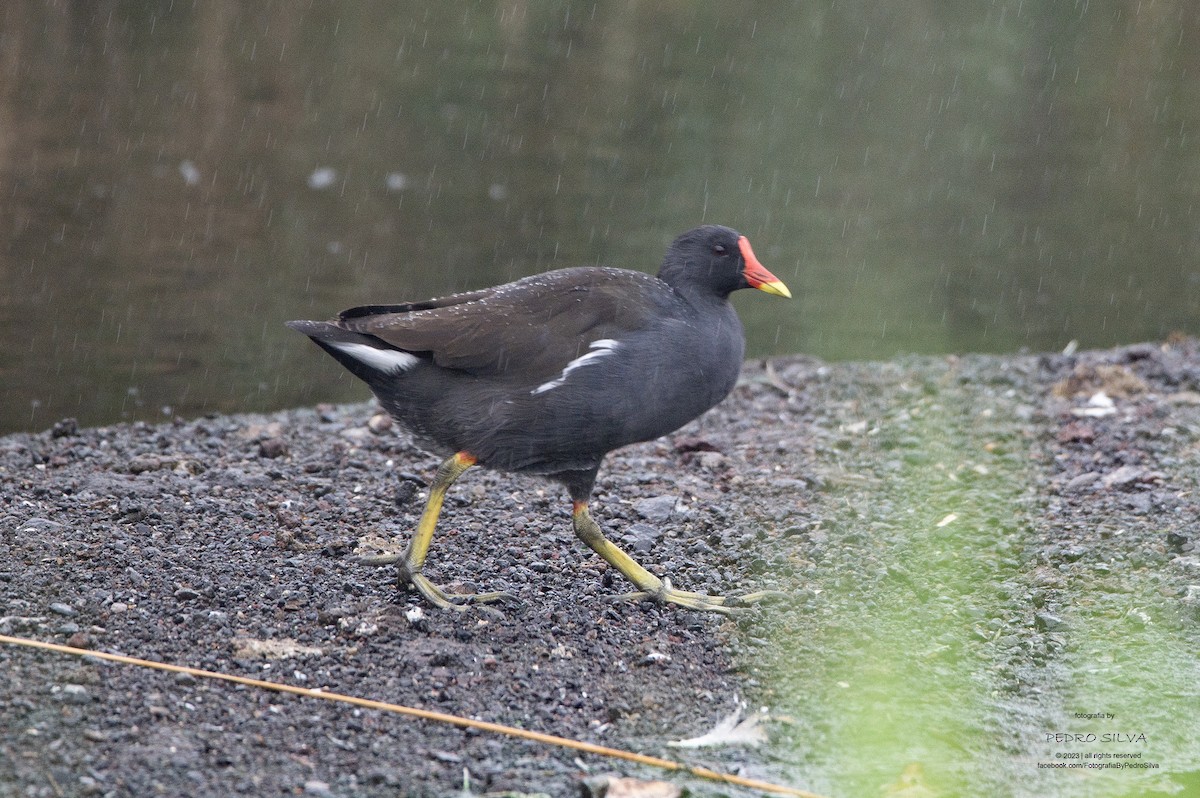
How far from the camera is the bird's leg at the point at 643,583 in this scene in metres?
4.61

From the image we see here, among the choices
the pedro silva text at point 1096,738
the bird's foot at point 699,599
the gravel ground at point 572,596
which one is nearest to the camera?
the gravel ground at point 572,596

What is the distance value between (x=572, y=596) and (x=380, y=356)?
106 centimetres

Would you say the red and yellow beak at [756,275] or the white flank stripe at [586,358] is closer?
the white flank stripe at [586,358]

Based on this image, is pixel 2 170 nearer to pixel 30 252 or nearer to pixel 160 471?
pixel 30 252

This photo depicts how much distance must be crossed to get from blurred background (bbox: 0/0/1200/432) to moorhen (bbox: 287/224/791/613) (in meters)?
4.03

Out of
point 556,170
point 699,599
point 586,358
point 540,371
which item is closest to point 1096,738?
point 699,599

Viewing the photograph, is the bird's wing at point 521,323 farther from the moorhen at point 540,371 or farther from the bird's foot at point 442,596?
the bird's foot at point 442,596

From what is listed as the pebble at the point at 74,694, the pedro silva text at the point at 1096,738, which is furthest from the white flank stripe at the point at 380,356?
the pedro silva text at the point at 1096,738

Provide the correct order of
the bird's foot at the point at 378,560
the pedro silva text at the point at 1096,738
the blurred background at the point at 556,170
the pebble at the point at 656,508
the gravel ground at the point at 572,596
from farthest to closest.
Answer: the blurred background at the point at 556,170 < the pebble at the point at 656,508 < the bird's foot at the point at 378,560 < the pedro silva text at the point at 1096,738 < the gravel ground at the point at 572,596

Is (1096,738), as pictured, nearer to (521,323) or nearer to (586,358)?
(586,358)

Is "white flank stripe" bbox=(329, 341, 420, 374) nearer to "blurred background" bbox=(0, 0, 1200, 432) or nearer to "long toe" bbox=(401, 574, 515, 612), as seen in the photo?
"long toe" bbox=(401, 574, 515, 612)

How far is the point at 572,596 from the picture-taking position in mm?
4664

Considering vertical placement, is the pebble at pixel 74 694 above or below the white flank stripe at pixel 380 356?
below

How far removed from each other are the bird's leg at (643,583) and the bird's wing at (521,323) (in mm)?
582
